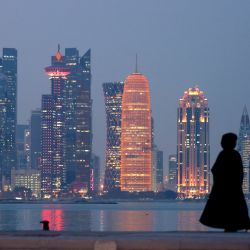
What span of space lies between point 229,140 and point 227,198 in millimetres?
1137

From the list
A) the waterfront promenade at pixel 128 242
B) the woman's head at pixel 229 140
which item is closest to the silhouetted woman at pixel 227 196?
the woman's head at pixel 229 140

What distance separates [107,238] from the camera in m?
13.8

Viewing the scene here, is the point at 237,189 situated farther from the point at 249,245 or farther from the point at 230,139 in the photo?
the point at 249,245

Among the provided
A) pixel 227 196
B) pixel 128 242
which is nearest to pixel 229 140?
pixel 227 196

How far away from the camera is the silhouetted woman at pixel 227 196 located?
17.5m

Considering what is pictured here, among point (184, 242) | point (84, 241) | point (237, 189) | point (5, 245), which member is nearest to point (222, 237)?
point (184, 242)

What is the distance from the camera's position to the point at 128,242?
13.4 metres

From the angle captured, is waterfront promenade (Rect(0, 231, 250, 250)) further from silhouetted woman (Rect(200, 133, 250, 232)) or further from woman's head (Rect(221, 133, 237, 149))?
woman's head (Rect(221, 133, 237, 149))

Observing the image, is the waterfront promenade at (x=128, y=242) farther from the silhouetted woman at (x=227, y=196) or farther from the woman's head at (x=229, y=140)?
the woman's head at (x=229, y=140)

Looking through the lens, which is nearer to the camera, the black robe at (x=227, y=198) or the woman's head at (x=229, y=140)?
the black robe at (x=227, y=198)

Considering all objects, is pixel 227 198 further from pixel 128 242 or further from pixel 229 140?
pixel 128 242

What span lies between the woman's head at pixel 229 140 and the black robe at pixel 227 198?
107mm

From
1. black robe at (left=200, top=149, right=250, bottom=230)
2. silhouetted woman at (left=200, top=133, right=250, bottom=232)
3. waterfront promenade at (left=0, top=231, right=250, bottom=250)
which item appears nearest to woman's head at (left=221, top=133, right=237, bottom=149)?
silhouetted woman at (left=200, top=133, right=250, bottom=232)

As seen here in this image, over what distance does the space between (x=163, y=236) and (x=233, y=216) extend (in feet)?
11.6
